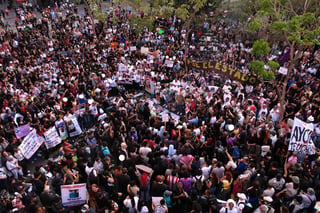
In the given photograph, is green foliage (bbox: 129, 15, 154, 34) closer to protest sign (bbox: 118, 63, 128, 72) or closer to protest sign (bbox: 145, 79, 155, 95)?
protest sign (bbox: 118, 63, 128, 72)

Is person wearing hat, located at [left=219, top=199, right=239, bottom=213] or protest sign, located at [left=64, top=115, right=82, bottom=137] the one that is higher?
person wearing hat, located at [left=219, top=199, right=239, bottom=213]

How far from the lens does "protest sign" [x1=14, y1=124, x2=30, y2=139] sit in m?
9.98

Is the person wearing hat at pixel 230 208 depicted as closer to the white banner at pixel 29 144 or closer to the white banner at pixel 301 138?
the white banner at pixel 301 138

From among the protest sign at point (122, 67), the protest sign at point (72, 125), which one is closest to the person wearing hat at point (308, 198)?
the protest sign at point (72, 125)

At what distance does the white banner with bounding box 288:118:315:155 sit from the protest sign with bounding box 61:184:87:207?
619cm

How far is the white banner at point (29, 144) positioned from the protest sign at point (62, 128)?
2.99 feet

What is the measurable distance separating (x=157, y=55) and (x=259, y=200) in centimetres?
1351

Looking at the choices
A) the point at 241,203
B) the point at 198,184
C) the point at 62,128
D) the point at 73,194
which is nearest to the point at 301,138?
the point at 241,203

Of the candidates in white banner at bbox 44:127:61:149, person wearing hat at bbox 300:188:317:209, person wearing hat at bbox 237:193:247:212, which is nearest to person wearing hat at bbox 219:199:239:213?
person wearing hat at bbox 237:193:247:212

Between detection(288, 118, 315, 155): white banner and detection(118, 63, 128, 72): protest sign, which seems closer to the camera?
detection(288, 118, 315, 155): white banner

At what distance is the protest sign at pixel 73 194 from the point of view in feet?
23.9

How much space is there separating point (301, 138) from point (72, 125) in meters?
8.13

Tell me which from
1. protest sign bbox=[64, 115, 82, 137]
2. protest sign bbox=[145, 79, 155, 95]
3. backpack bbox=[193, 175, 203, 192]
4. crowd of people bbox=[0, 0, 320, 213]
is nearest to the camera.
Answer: crowd of people bbox=[0, 0, 320, 213]

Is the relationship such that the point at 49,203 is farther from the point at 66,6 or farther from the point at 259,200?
the point at 66,6
